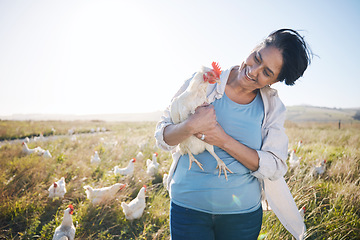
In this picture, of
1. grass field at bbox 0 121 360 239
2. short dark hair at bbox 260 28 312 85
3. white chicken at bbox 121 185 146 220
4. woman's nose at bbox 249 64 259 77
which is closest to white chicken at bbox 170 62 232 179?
woman's nose at bbox 249 64 259 77

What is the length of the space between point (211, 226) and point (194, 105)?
1004 mm

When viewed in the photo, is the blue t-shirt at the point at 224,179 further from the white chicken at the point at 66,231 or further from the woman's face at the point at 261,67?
the white chicken at the point at 66,231

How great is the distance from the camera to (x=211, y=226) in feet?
4.91

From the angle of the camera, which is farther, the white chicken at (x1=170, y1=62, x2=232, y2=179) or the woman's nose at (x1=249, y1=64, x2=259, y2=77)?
the woman's nose at (x1=249, y1=64, x2=259, y2=77)

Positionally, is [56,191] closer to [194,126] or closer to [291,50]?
[194,126]

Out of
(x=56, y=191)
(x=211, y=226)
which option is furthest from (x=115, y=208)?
(x=211, y=226)

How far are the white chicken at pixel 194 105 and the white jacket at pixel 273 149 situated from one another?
0.35 feet

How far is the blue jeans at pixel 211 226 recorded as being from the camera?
1438 millimetres

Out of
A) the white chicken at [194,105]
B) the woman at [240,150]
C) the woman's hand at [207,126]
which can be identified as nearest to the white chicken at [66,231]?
the woman at [240,150]

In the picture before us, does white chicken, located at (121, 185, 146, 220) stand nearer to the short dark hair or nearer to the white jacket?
the white jacket

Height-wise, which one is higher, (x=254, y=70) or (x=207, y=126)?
(x=254, y=70)

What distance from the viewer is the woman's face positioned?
65.8 inches

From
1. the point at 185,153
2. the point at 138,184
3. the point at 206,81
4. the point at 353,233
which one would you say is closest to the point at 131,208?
the point at 138,184

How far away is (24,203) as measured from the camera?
339 cm
